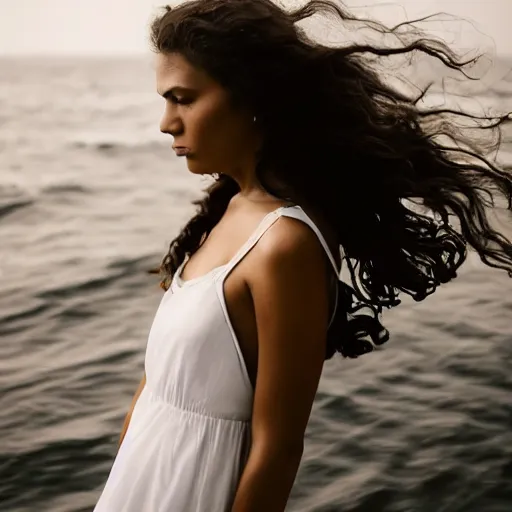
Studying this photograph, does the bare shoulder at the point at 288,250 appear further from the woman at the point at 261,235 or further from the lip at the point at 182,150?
the lip at the point at 182,150

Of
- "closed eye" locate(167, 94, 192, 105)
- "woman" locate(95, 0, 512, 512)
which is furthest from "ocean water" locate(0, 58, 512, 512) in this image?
"closed eye" locate(167, 94, 192, 105)

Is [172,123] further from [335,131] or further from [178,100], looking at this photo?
[335,131]

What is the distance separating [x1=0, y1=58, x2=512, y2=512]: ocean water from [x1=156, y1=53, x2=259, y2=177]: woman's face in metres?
0.67

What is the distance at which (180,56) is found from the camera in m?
0.94

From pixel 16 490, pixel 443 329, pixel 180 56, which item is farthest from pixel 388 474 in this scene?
pixel 180 56

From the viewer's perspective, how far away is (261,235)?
882 millimetres

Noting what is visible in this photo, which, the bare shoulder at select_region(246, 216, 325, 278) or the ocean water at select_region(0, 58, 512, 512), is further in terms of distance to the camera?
the ocean water at select_region(0, 58, 512, 512)

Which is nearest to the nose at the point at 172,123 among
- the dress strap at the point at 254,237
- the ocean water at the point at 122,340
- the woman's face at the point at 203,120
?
the woman's face at the point at 203,120

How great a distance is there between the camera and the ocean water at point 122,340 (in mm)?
1551

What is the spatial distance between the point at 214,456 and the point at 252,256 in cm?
24

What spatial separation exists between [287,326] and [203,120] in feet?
0.81

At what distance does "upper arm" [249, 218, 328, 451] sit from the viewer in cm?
86

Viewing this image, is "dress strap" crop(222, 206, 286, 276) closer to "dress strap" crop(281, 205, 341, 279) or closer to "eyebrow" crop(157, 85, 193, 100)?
"dress strap" crop(281, 205, 341, 279)

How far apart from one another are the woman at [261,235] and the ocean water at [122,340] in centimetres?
57
